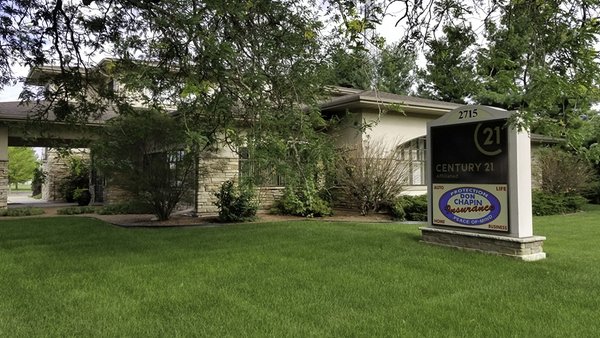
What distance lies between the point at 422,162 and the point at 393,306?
13.6m

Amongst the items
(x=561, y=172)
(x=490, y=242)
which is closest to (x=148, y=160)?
(x=490, y=242)

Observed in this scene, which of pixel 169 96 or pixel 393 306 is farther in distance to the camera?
pixel 169 96

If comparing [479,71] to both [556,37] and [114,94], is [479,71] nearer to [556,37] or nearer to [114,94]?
[556,37]

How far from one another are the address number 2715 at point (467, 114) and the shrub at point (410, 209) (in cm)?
573

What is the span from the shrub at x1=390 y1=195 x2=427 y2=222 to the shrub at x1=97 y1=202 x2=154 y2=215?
6925 millimetres

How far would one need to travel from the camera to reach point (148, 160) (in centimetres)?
1266

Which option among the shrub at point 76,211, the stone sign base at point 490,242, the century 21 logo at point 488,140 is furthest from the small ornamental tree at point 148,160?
the century 21 logo at point 488,140

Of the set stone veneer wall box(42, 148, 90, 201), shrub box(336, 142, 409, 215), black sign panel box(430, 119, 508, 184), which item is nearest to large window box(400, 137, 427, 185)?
shrub box(336, 142, 409, 215)

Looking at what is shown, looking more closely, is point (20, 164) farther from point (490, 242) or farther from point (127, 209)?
point (490, 242)

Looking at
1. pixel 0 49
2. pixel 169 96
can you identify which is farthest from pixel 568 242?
pixel 0 49

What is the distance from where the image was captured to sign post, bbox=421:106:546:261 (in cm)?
788

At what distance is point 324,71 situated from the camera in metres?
7.00

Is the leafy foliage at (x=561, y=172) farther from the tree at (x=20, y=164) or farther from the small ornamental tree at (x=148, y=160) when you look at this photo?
the tree at (x=20, y=164)

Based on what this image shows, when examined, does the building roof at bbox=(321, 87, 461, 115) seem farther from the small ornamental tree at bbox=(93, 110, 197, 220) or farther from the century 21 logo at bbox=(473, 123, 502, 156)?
the century 21 logo at bbox=(473, 123, 502, 156)
